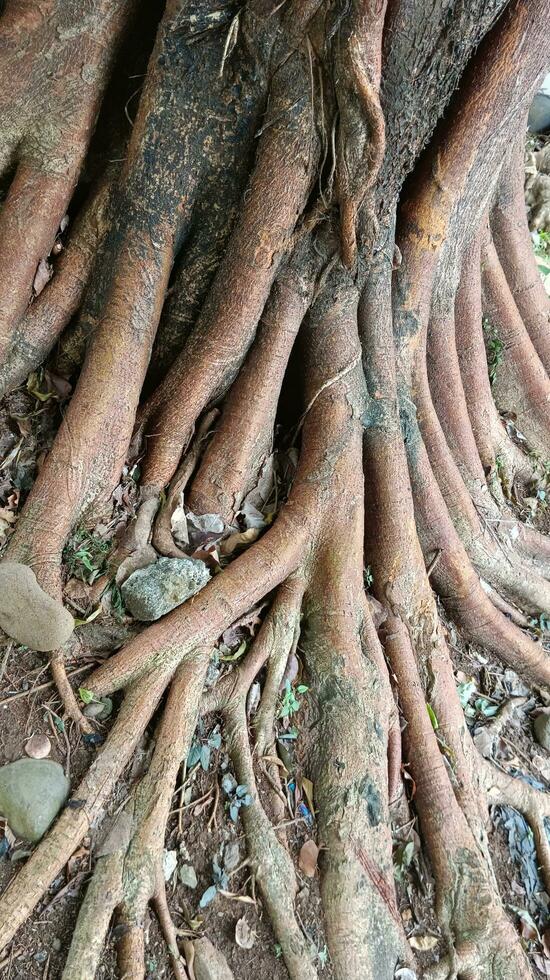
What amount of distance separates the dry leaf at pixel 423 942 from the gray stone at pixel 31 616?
1.69 metres

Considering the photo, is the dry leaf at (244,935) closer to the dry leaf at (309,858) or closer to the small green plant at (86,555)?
the dry leaf at (309,858)

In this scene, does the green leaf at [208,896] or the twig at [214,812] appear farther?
the twig at [214,812]

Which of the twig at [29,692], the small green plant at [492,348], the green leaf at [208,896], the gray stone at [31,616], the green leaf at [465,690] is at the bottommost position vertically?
the green leaf at [208,896]

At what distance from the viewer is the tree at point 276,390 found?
2.38 metres

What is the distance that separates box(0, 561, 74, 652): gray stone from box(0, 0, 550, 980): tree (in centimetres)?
2

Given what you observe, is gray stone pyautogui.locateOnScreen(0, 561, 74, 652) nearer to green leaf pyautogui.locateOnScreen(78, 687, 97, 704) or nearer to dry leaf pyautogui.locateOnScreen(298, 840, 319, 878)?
green leaf pyautogui.locateOnScreen(78, 687, 97, 704)

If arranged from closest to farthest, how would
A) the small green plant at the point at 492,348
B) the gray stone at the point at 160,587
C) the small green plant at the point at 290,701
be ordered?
the gray stone at the point at 160,587 → the small green plant at the point at 290,701 → the small green plant at the point at 492,348

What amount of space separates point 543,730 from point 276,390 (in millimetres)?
2149

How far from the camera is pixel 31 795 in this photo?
2102mm

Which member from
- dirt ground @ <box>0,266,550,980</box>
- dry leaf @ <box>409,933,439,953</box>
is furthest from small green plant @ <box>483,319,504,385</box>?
dry leaf @ <box>409,933,439,953</box>

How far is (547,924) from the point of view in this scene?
2.72 meters

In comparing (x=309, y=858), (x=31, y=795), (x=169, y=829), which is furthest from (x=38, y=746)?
(x=309, y=858)

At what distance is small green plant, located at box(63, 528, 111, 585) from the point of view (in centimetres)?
257

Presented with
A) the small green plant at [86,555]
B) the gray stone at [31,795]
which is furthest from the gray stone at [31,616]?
the gray stone at [31,795]
